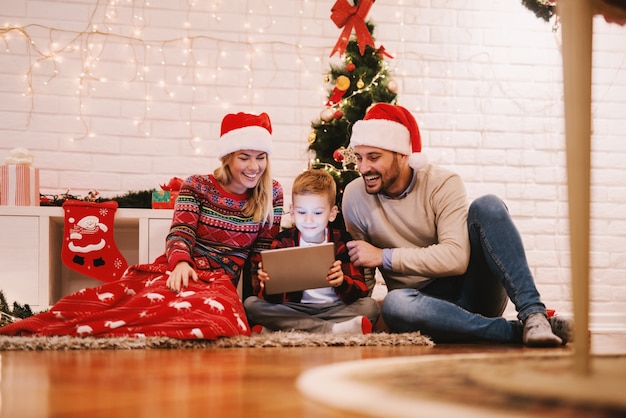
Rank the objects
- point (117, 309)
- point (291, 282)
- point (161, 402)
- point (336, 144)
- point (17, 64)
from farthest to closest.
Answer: point (17, 64), point (336, 144), point (291, 282), point (117, 309), point (161, 402)

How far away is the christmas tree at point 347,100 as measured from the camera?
2.58 metres

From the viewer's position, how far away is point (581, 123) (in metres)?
0.70

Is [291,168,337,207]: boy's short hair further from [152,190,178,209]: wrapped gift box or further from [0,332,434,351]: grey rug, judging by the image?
[152,190,178,209]: wrapped gift box

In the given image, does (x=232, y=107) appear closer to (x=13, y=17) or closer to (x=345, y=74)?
(x=345, y=74)

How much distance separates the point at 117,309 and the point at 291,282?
50 centimetres

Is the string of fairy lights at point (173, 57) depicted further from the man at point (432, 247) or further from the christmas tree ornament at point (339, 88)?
the man at point (432, 247)

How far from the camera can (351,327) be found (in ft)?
6.29

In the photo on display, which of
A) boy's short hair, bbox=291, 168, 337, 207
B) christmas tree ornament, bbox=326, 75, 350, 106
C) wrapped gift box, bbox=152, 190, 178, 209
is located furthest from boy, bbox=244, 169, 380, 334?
wrapped gift box, bbox=152, 190, 178, 209

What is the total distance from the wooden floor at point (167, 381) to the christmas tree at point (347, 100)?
116cm

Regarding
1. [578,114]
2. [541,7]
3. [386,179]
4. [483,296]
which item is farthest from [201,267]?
[541,7]

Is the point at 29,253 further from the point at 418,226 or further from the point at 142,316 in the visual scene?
the point at 418,226

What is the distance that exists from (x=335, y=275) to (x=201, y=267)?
433 mm

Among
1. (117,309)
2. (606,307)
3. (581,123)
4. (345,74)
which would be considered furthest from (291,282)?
(606,307)

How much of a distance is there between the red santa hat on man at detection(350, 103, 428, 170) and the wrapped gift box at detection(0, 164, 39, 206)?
1.37 m
